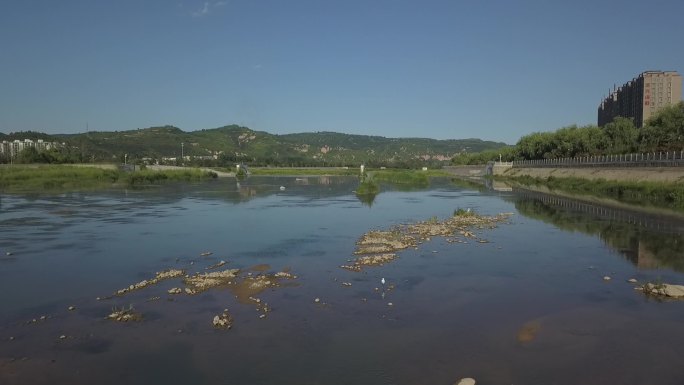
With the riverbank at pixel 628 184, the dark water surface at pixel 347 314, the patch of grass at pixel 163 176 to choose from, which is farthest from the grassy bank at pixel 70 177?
the riverbank at pixel 628 184

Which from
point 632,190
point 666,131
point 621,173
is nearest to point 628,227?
point 632,190

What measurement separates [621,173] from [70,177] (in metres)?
73.7

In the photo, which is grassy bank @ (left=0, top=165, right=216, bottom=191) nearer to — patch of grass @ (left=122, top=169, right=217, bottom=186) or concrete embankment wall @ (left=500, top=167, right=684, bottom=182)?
patch of grass @ (left=122, top=169, right=217, bottom=186)

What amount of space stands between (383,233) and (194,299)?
13156 mm

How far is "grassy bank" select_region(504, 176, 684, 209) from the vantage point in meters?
38.5

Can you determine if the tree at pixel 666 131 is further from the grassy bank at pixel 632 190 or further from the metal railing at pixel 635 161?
the grassy bank at pixel 632 190

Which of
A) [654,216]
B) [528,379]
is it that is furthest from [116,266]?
[654,216]

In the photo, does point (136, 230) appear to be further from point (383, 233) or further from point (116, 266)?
point (383, 233)

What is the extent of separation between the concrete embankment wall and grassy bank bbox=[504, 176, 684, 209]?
0.86 metres

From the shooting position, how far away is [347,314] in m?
12.1

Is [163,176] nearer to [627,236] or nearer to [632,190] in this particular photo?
[632,190]

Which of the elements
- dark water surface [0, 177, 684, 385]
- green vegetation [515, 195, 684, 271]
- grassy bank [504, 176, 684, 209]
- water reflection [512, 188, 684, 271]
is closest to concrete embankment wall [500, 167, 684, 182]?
grassy bank [504, 176, 684, 209]

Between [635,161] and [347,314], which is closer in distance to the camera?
[347,314]

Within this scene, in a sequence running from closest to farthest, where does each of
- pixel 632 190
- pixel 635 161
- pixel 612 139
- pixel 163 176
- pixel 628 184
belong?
1. pixel 632 190
2. pixel 628 184
3. pixel 635 161
4. pixel 612 139
5. pixel 163 176
